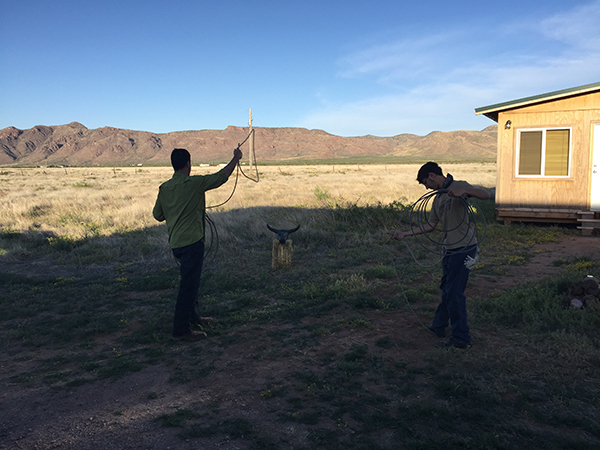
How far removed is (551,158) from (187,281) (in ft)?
36.7

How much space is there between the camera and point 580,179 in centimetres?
1191

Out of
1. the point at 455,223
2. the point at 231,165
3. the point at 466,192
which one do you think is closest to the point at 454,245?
the point at 455,223

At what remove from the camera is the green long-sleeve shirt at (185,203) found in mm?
5070

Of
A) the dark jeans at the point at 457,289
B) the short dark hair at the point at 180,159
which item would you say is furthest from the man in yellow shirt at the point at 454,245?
the short dark hair at the point at 180,159

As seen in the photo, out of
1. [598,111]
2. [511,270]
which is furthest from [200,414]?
[598,111]

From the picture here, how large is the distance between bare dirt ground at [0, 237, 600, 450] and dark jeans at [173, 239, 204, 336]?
367mm

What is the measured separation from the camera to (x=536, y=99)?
11953 millimetres

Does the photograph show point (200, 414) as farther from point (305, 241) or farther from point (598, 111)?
point (598, 111)

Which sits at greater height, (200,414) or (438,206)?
(438,206)

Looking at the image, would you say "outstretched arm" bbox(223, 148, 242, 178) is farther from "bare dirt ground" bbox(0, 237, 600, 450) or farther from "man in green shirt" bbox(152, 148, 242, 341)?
"bare dirt ground" bbox(0, 237, 600, 450)

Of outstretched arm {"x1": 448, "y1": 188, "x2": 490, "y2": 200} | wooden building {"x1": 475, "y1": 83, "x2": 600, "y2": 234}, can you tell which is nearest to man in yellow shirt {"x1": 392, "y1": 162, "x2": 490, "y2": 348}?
outstretched arm {"x1": 448, "y1": 188, "x2": 490, "y2": 200}

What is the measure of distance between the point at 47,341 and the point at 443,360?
4763mm

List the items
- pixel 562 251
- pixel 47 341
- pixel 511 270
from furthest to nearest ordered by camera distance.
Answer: pixel 562 251
pixel 511 270
pixel 47 341

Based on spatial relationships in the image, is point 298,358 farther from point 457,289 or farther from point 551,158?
point 551,158
